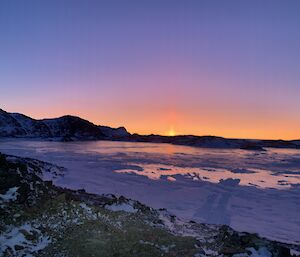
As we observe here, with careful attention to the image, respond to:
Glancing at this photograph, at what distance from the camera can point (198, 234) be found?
12.2 m

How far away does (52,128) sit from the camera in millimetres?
150125

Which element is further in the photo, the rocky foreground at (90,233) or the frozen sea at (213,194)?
the frozen sea at (213,194)

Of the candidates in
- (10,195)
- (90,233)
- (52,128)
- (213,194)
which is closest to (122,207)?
(90,233)

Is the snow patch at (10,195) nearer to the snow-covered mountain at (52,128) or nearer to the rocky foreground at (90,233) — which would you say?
the rocky foreground at (90,233)

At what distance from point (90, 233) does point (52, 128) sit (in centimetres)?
14537

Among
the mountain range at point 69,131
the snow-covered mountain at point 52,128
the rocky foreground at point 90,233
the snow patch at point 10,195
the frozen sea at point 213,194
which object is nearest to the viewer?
the rocky foreground at point 90,233

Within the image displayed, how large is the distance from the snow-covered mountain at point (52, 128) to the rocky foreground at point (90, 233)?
365ft

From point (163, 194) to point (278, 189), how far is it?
8363mm

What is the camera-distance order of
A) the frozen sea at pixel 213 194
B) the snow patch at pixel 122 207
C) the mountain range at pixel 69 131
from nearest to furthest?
1. the snow patch at pixel 122 207
2. the frozen sea at pixel 213 194
3. the mountain range at pixel 69 131

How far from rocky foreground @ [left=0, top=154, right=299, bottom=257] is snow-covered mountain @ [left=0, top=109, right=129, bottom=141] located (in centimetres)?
11120

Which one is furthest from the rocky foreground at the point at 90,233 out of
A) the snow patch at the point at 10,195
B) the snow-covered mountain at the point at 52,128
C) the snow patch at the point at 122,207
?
the snow-covered mountain at the point at 52,128

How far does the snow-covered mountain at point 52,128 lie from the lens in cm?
12852

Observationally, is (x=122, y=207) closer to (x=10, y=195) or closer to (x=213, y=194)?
(x=10, y=195)

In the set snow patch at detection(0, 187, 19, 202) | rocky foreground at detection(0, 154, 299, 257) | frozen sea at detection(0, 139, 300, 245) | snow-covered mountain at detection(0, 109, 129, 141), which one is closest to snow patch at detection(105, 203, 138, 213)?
rocky foreground at detection(0, 154, 299, 257)
